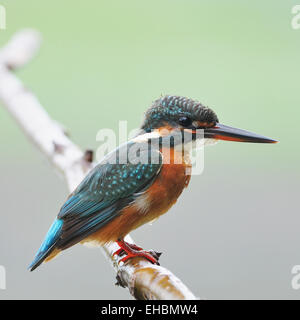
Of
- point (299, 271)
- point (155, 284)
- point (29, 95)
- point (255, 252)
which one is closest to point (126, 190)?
point (155, 284)

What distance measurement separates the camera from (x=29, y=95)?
2217 mm

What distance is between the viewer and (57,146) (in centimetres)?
195

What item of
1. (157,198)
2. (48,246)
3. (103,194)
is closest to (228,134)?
(157,198)

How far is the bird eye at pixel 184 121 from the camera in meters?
1.58

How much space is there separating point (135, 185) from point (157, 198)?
8cm

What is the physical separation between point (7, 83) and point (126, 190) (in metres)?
0.93

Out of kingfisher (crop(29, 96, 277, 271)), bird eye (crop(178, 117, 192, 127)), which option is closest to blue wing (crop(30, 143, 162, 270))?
kingfisher (crop(29, 96, 277, 271))

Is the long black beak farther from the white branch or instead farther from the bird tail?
the bird tail

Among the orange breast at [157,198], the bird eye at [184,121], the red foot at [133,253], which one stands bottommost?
the red foot at [133,253]

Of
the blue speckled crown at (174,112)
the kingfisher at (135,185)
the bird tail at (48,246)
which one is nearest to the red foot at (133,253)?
the kingfisher at (135,185)

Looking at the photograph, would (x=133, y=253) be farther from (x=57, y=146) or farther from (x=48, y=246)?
(x=57, y=146)

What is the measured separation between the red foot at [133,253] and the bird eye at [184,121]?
40 centimetres

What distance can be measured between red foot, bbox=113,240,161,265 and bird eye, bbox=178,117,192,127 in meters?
0.40

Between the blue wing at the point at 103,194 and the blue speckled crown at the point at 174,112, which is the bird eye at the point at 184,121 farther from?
the blue wing at the point at 103,194
